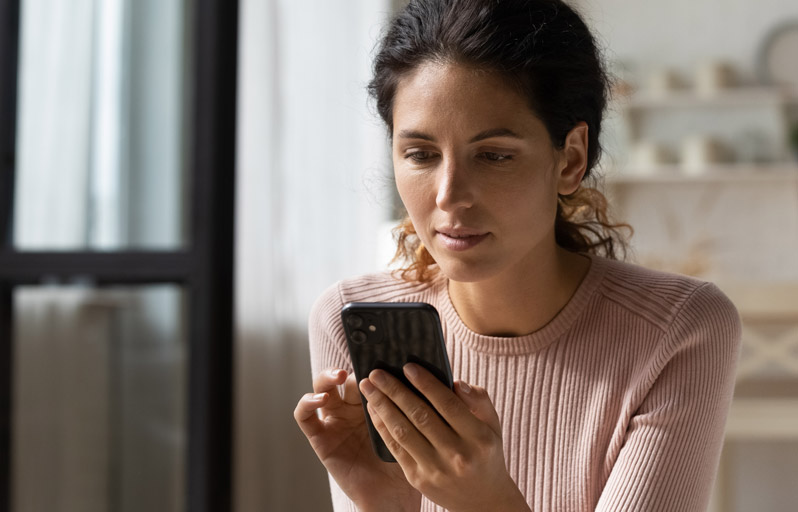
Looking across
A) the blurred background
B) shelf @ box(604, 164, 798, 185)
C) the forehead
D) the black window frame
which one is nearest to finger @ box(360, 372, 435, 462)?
the forehead

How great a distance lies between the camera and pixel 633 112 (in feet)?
12.3

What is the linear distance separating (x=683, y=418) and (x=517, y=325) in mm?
222

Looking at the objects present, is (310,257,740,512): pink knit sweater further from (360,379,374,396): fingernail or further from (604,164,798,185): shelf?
(604,164,798,185): shelf

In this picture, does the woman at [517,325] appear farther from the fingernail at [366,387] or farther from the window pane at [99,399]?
the window pane at [99,399]

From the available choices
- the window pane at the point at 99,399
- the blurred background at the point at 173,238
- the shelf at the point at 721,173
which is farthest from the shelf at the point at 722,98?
the window pane at the point at 99,399

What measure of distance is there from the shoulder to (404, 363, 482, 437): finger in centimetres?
30

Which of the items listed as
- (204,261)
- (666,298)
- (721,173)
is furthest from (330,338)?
(721,173)

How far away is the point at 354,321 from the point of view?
2.59ft

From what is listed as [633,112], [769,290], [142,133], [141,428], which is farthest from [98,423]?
[633,112]

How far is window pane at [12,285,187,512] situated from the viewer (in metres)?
2.10

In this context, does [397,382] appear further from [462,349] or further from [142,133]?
[142,133]

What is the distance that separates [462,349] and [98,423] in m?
1.43

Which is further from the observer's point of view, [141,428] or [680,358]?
[141,428]

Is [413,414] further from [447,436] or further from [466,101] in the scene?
[466,101]
